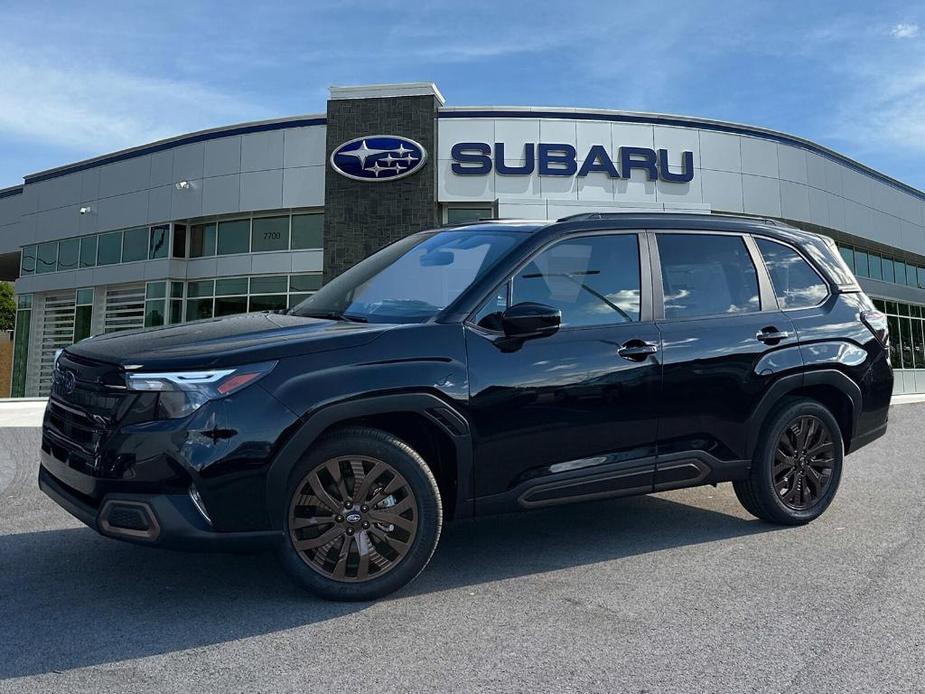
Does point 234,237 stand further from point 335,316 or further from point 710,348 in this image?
point 710,348

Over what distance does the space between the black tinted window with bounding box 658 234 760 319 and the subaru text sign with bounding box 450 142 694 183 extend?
17832mm

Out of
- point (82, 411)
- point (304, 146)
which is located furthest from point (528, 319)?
point (304, 146)

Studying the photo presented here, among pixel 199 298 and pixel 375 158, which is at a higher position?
pixel 375 158

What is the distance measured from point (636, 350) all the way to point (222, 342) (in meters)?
2.14

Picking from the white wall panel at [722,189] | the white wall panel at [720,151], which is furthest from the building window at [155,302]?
the white wall panel at [720,151]

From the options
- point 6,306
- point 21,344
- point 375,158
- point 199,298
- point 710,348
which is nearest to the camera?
point 710,348

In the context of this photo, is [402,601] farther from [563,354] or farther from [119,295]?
[119,295]

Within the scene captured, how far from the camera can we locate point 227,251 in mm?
24734

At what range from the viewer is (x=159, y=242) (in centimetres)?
2542

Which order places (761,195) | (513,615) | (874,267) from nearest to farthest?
(513,615) → (761,195) → (874,267)

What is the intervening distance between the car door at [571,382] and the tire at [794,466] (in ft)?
3.10

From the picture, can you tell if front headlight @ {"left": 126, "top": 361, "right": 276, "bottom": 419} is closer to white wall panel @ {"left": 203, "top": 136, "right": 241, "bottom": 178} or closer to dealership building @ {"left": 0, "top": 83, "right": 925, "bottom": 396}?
dealership building @ {"left": 0, "top": 83, "right": 925, "bottom": 396}

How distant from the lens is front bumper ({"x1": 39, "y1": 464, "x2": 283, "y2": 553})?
10.3 feet

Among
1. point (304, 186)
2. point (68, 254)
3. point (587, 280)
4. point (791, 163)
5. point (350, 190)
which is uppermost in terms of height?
point (791, 163)
